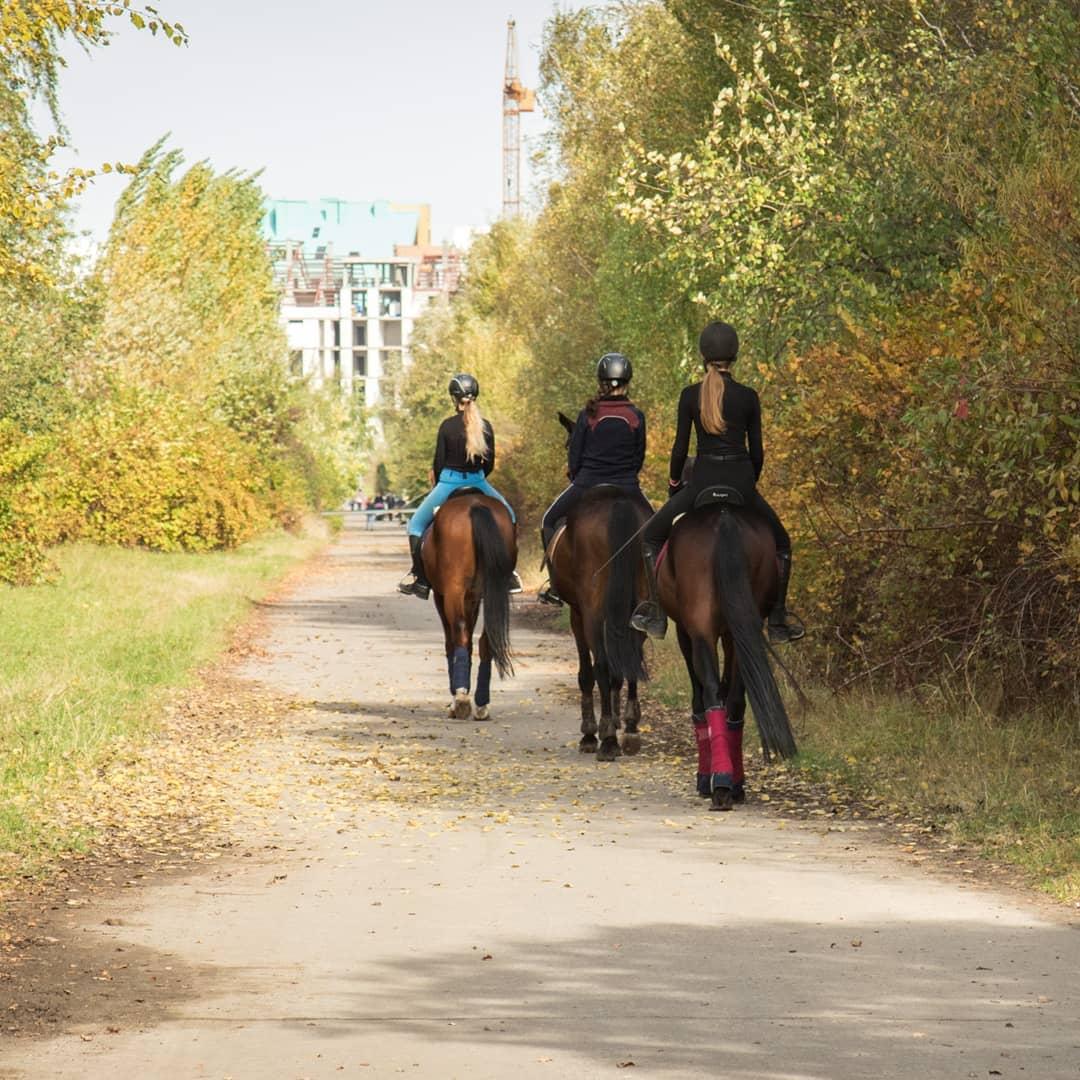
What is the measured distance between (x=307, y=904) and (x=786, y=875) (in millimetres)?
2257

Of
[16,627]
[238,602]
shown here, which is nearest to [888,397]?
[16,627]

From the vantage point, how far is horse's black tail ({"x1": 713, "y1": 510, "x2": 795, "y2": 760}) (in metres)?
11.5

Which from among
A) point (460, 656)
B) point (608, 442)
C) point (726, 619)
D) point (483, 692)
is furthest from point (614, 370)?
point (483, 692)

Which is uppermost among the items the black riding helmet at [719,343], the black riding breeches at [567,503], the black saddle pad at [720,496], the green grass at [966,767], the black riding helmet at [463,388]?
the black riding helmet at [719,343]

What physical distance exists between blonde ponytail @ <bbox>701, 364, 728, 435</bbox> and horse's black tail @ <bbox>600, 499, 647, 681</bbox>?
2.09 meters

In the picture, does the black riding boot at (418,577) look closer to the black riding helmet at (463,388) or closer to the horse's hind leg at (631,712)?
the black riding helmet at (463,388)

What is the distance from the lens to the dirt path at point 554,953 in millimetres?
6195

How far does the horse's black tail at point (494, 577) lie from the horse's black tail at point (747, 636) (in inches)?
183

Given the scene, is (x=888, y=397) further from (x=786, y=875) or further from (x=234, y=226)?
(x=234, y=226)

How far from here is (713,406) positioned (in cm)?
1176

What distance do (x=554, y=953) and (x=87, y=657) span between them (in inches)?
520

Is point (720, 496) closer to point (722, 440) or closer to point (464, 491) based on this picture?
point (722, 440)

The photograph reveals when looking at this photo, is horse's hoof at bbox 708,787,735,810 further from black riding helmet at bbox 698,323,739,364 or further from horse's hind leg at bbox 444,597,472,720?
horse's hind leg at bbox 444,597,472,720

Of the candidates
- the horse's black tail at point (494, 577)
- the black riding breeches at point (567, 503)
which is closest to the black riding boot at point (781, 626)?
the black riding breeches at point (567, 503)
